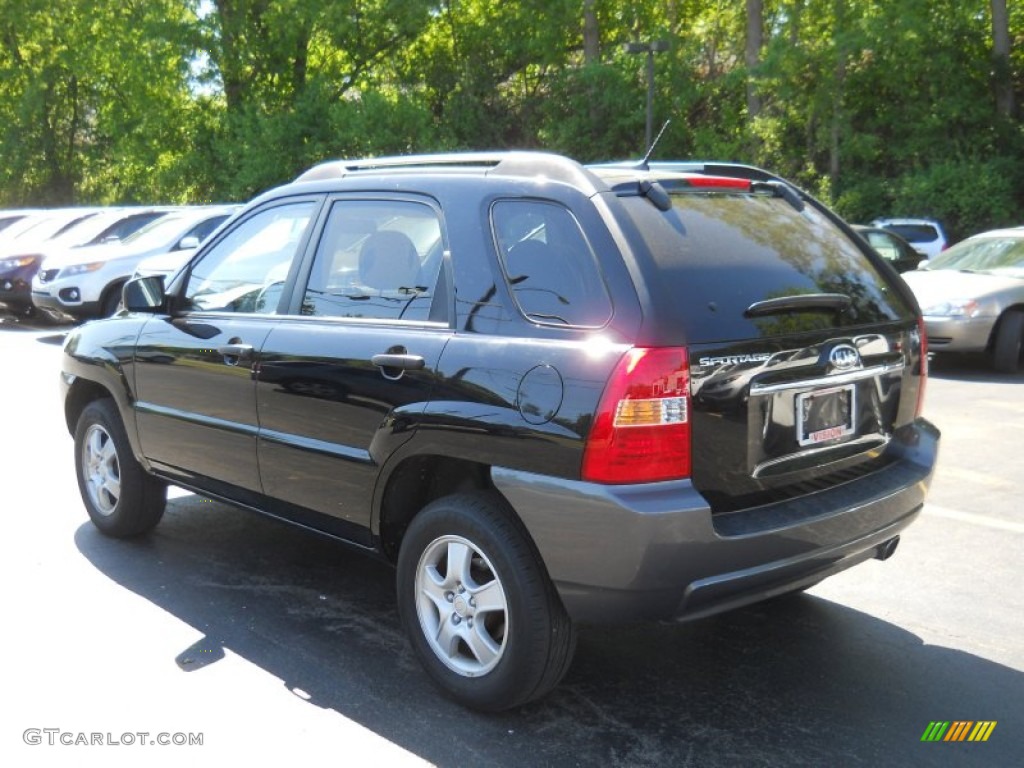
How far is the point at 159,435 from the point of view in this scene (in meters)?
5.04

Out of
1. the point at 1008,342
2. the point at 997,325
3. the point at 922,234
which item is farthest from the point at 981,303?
the point at 922,234

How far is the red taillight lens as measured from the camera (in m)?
3.20

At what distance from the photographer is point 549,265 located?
3.54m

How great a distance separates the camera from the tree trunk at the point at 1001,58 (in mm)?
27625

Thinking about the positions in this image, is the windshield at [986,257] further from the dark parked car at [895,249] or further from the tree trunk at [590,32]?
the tree trunk at [590,32]

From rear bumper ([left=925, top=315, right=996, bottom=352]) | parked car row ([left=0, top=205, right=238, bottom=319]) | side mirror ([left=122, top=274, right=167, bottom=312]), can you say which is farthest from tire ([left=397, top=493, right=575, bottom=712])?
parked car row ([left=0, top=205, right=238, bottom=319])

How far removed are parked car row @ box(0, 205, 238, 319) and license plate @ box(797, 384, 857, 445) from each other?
11.9 metres

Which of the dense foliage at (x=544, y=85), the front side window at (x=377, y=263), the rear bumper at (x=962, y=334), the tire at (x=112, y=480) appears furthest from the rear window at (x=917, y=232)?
the front side window at (x=377, y=263)

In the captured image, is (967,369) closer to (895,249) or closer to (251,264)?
(895,249)

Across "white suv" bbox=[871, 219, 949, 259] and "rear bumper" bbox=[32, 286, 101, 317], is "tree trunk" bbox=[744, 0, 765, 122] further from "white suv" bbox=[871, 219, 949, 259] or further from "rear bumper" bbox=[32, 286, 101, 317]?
"rear bumper" bbox=[32, 286, 101, 317]

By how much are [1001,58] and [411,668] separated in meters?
28.2

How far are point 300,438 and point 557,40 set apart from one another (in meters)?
33.0

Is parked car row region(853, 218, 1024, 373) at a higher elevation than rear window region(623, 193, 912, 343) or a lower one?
lower

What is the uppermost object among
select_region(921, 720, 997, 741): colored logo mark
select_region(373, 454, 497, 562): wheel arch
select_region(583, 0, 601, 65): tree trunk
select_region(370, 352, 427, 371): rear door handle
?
select_region(583, 0, 601, 65): tree trunk
